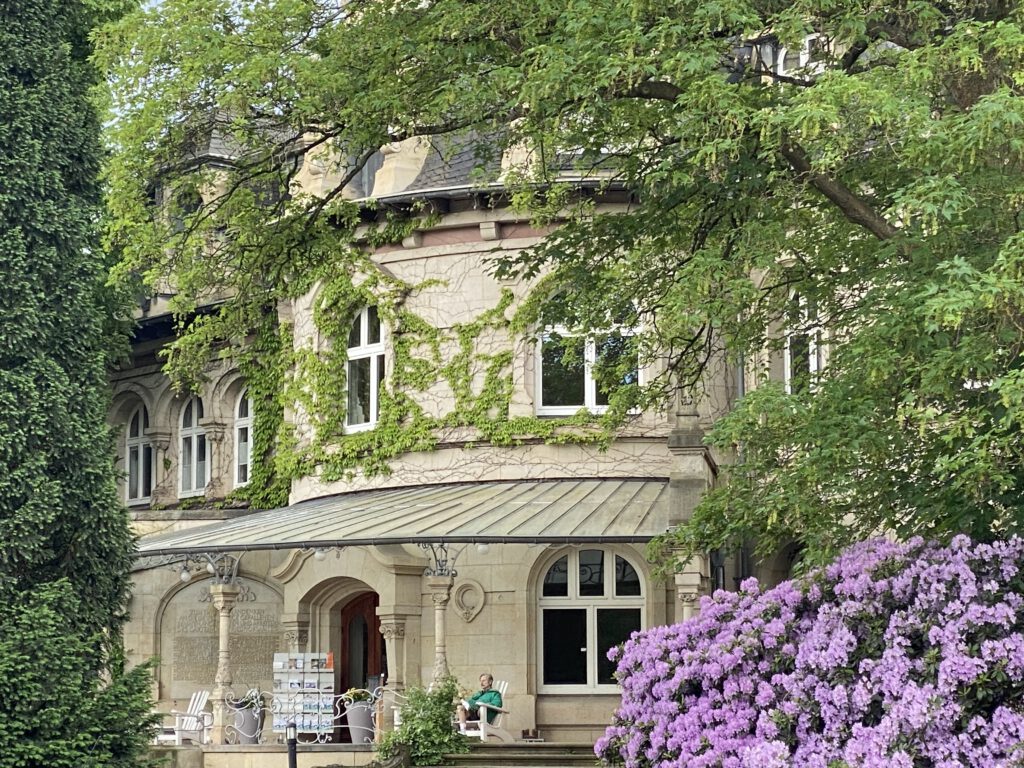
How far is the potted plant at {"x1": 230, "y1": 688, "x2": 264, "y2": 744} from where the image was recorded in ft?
74.3

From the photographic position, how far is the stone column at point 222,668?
869 inches

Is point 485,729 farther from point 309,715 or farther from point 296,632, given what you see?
point 296,632

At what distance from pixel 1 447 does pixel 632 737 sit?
6512 mm

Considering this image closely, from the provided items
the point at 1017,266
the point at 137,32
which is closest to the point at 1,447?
the point at 137,32

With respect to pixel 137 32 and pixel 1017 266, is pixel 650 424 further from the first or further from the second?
pixel 1017 266

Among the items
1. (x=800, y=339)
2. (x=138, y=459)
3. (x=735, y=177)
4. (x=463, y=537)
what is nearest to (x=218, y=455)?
(x=138, y=459)

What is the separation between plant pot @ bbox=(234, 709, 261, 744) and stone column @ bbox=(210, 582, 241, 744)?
0.90 feet

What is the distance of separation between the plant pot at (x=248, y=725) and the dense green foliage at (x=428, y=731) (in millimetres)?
4331

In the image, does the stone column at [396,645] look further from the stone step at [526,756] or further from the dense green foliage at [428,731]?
the dense green foliage at [428,731]

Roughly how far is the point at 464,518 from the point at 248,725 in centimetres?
465

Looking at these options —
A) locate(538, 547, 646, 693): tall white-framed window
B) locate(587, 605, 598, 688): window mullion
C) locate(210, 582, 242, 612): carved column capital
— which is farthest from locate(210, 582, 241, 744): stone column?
locate(587, 605, 598, 688): window mullion

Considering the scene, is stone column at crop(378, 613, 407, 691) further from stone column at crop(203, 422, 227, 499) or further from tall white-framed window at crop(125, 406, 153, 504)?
tall white-framed window at crop(125, 406, 153, 504)

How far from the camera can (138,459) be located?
32062 millimetres

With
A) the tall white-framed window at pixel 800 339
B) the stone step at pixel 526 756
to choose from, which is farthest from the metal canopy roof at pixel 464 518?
the tall white-framed window at pixel 800 339
